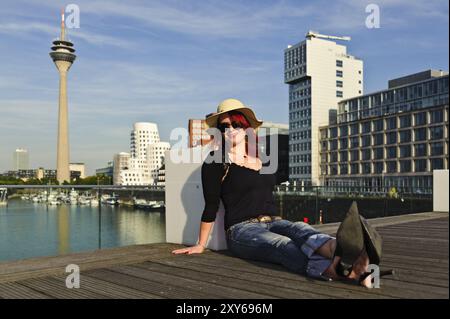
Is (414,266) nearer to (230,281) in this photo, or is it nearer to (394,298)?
(394,298)

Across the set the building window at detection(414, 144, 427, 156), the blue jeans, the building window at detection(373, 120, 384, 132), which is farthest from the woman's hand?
the building window at detection(373, 120, 384, 132)

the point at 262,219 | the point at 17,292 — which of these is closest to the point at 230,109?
the point at 262,219

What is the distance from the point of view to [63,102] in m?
107

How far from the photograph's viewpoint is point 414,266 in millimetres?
3625

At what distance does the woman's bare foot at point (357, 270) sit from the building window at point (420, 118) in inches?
2581

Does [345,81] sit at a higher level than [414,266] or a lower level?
higher

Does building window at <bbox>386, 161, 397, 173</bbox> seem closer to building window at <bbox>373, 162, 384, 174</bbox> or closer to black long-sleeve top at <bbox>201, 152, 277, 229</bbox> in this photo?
building window at <bbox>373, 162, 384, 174</bbox>

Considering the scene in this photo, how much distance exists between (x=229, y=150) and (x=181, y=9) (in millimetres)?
1853

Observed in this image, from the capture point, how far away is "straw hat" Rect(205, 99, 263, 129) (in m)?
4.37

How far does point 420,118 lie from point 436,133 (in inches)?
163

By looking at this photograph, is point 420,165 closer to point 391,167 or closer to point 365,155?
point 391,167

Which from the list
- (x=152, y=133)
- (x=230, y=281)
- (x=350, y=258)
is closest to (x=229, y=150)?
(x=230, y=281)

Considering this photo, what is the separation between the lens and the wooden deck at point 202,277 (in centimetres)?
279

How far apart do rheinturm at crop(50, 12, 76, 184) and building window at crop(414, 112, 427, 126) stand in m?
75.5
